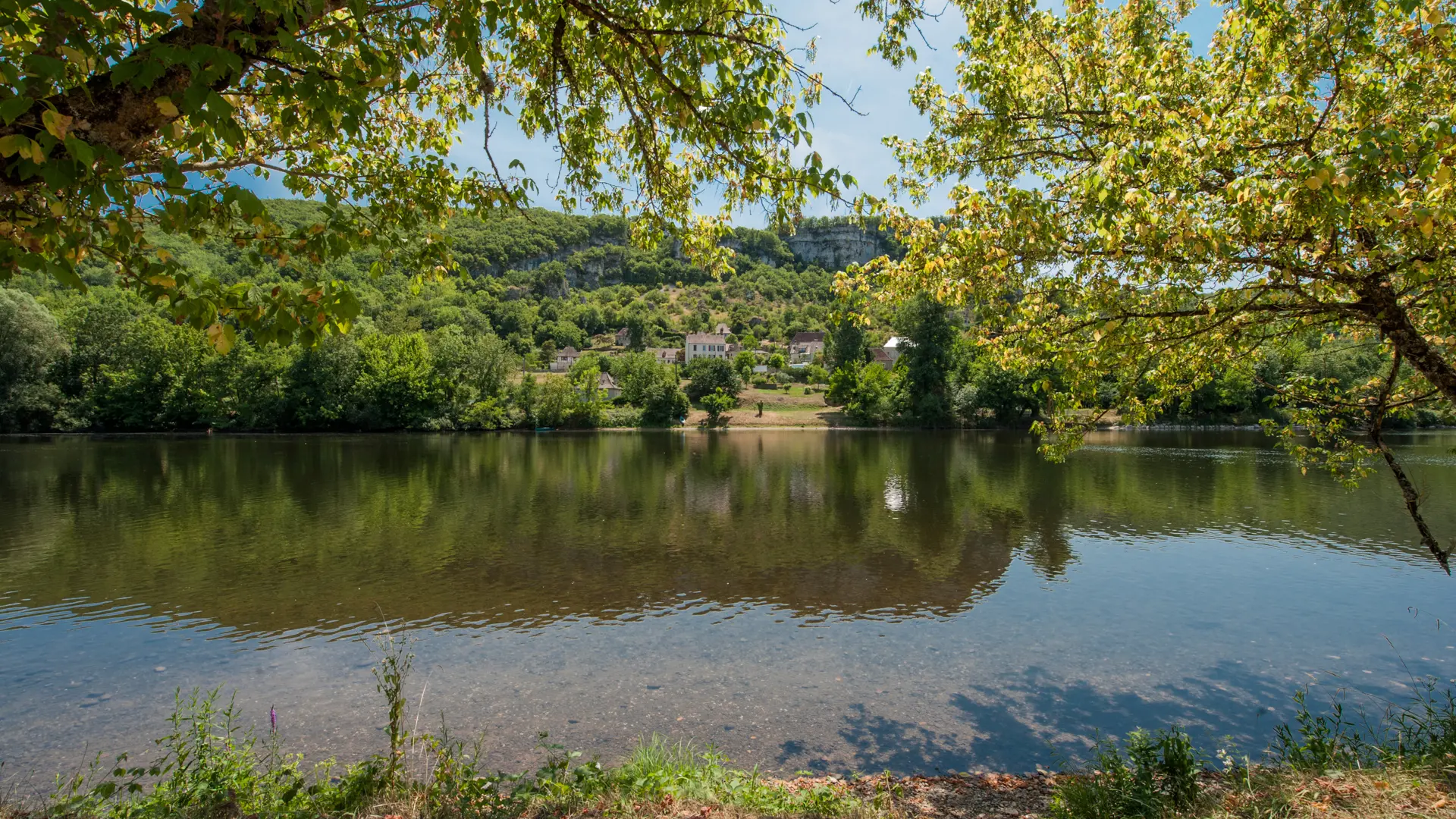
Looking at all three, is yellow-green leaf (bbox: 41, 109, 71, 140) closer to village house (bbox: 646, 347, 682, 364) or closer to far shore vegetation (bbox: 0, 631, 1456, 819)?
far shore vegetation (bbox: 0, 631, 1456, 819)

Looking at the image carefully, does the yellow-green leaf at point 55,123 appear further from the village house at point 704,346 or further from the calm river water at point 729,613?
the village house at point 704,346

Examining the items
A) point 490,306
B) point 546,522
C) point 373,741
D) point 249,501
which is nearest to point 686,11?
point 373,741

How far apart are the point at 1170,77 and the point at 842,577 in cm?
1151

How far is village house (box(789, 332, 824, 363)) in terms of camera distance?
476 feet

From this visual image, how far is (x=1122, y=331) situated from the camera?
730cm

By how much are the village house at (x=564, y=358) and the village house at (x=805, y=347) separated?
144 ft

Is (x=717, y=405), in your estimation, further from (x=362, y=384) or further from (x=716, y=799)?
(x=716, y=799)

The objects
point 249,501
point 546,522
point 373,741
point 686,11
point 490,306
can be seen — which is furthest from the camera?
point 490,306

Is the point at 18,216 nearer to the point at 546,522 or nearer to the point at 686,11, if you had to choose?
the point at 686,11

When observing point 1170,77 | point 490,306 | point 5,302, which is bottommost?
point 1170,77

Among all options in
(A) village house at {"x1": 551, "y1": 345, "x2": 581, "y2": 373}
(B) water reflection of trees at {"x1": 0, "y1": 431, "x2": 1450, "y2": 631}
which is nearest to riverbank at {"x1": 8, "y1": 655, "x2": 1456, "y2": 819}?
(B) water reflection of trees at {"x1": 0, "y1": 431, "x2": 1450, "y2": 631}

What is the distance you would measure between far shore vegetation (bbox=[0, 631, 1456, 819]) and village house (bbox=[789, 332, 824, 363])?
5401 inches

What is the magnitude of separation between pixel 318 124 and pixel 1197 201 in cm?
692

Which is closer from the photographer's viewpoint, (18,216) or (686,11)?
(18,216)
